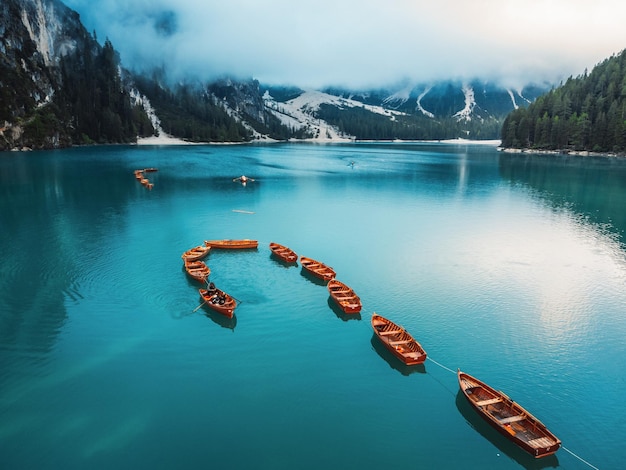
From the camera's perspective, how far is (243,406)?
89.6ft

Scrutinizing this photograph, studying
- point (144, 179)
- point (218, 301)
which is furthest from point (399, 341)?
point (144, 179)

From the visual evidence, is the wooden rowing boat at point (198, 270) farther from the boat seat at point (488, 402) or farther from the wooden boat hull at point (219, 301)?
the boat seat at point (488, 402)

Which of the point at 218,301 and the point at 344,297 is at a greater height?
the point at 218,301

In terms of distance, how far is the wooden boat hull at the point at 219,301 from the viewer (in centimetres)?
3875

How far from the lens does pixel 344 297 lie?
42250 millimetres

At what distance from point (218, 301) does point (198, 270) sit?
33.6ft

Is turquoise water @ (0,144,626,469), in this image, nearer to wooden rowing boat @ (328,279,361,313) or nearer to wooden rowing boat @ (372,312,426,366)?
wooden rowing boat @ (372,312,426,366)

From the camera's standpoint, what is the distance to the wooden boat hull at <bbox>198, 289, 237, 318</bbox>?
38.8m

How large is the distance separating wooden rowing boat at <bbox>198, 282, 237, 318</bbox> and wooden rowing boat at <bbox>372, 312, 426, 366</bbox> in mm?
13919

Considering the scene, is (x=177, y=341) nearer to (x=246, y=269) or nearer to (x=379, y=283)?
(x=246, y=269)

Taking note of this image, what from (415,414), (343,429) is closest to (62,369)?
(343,429)

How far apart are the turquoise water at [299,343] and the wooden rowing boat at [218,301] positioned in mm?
1116

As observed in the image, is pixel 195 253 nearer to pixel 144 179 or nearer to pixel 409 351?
pixel 409 351

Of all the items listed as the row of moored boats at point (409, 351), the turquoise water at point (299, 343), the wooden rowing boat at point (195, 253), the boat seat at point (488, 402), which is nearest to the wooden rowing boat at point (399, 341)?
the row of moored boats at point (409, 351)
